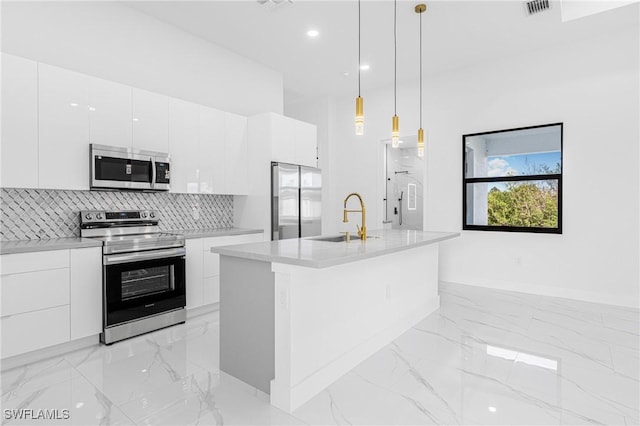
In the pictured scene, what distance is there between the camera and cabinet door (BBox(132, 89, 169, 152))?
3.39 meters

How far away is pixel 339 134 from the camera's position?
A: 6484 millimetres

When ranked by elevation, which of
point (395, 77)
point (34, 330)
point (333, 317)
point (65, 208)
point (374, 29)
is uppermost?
point (374, 29)

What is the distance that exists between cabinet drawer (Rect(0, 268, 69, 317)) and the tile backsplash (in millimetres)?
600

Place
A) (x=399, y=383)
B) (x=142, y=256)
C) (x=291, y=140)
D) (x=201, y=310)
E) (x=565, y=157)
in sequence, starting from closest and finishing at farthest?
(x=399, y=383) → (x=142, y=256) → (x=201, y=310) → (x=565, y=157) → (x=291, y=140)

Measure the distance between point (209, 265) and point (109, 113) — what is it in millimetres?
1715

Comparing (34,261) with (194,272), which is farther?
(194,272)

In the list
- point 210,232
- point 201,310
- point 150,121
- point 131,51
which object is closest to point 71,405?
point 201,310

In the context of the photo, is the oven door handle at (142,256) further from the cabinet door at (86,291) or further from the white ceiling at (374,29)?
the white ceiling at (374,29)

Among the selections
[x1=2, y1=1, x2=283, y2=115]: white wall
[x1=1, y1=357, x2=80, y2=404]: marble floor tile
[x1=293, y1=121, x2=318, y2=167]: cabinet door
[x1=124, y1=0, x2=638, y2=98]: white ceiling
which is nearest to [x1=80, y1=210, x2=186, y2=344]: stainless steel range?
[x1=1, y1=357, x2=80, y2=404]: marble floor tile

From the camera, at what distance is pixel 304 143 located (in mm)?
4852

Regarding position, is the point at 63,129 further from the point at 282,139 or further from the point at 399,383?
the point at 399,383

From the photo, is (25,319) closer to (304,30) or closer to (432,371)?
(432,371)
